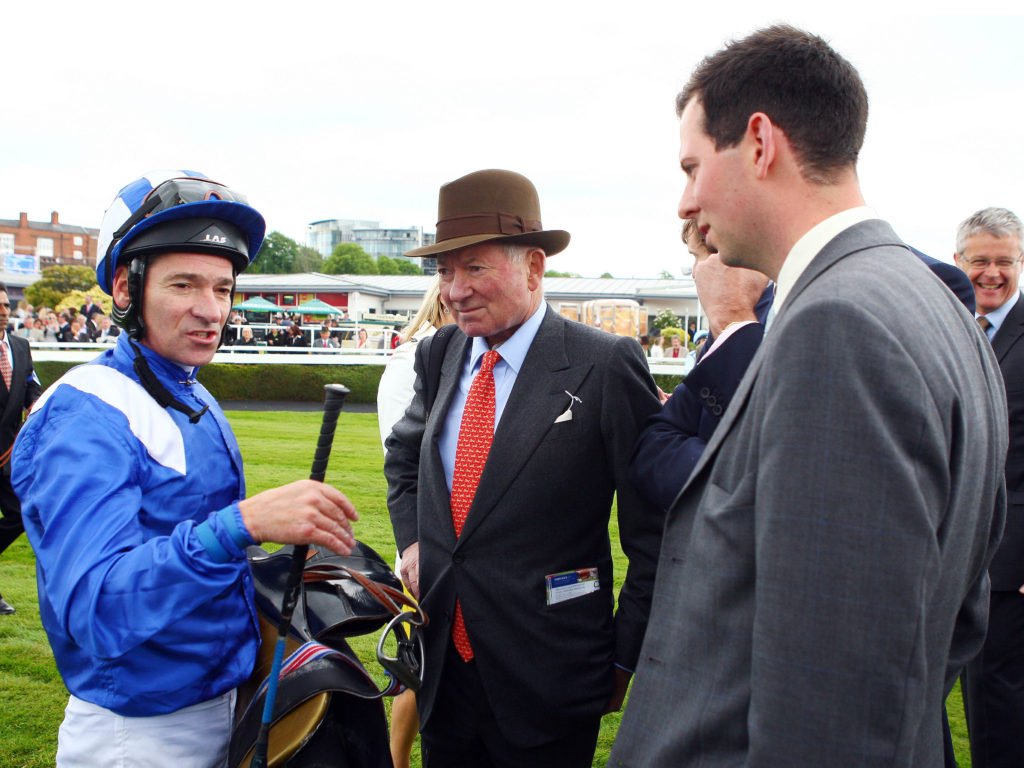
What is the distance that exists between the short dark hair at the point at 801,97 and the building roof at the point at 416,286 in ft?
169

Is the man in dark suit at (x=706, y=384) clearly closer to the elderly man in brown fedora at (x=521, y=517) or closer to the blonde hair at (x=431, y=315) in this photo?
the elderly man in brown fedora at (x=521, y=517)

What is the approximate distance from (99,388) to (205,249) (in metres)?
0.42

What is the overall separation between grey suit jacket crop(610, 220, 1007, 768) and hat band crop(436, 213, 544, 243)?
1.42m

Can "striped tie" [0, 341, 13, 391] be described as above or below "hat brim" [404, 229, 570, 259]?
below

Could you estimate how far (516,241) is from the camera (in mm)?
2688

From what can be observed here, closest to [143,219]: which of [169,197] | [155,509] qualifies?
[169,197]

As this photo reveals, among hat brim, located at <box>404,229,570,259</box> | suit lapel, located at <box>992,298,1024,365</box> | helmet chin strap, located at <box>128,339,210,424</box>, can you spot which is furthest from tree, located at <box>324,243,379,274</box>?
helmet chin strap, located at <box>128,339,210,424</box>

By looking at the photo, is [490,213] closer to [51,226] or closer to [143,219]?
[143,219]

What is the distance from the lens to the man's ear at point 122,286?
203cm

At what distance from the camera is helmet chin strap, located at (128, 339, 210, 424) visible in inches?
77.9

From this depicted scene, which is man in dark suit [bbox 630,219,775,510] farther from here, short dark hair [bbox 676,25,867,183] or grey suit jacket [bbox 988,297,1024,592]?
grey suit jacket [bbox 988,297,1024,592]

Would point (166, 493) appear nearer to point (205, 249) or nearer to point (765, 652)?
point (205, 249)

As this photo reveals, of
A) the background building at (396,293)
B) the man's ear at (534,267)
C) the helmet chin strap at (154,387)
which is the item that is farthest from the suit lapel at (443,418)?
the background building at (396,293)

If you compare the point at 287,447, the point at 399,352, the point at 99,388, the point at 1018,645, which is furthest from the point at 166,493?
the point at 287,447
